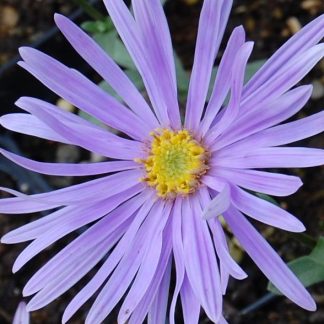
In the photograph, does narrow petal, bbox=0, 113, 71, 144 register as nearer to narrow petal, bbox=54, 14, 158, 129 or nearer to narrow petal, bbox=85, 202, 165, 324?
narrow petal, bbox=54, 14, 158, 129

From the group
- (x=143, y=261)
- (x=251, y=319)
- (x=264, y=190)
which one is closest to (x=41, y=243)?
(x=143, y=261)

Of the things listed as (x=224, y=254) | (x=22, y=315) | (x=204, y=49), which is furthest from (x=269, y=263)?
(x=22, y=315)

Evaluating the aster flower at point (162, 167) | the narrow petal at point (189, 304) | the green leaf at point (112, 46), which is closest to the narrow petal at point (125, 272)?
the aster flower at point (162, 167)

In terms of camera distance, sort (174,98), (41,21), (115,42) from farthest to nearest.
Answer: (41,21)
(115,42)
(174,98)

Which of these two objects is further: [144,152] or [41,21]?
[41,21]

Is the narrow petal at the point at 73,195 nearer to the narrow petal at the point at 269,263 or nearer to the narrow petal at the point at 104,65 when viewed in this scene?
the narrow petal at the point at 104,65

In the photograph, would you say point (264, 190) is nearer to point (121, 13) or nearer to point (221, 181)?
point (221, 181)

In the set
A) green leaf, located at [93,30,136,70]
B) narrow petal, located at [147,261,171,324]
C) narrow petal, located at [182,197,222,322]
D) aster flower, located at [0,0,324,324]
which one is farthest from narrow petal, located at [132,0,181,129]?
green leaf, located at [93,30,136,70]
